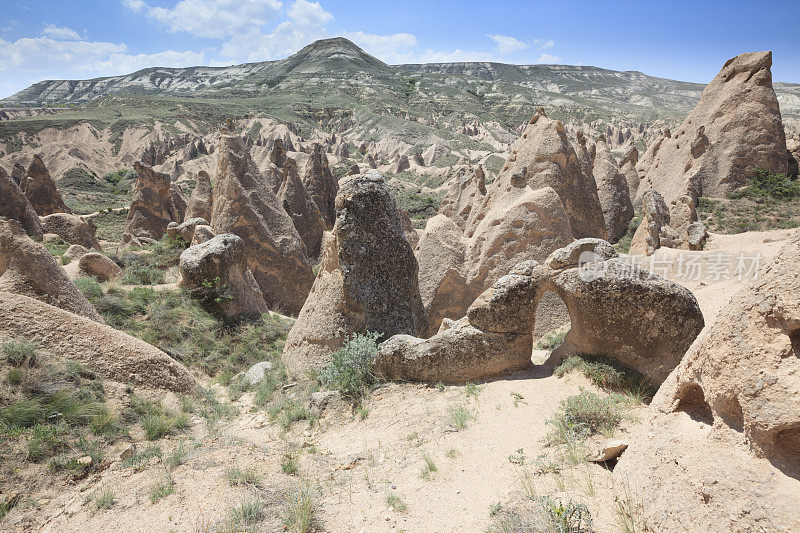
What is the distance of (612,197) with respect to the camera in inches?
717

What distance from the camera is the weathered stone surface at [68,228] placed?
52.3 ft

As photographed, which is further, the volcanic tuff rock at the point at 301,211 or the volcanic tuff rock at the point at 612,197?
the volcanic tuff rock at the point at 301,211

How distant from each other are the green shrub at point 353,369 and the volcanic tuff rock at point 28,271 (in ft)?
13.4

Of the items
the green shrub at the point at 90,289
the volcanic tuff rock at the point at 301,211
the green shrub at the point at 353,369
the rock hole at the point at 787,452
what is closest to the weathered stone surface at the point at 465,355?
the green shrub at the point at 353,369

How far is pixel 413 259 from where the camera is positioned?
22.7 feet

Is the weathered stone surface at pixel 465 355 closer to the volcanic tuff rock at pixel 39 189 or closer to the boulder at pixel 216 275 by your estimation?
the boulder at pixel 216 275

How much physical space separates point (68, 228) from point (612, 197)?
23.2 meters

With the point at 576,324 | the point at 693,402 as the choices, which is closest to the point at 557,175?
the point at 576,324

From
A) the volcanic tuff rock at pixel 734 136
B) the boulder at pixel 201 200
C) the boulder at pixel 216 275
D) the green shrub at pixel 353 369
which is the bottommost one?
the green shrub at pixel 353 369

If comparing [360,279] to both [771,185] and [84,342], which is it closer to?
[84,342]

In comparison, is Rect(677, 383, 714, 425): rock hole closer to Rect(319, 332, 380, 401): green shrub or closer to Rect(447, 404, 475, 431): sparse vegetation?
Rect(447, 404, 475, 431): sparse vegetation

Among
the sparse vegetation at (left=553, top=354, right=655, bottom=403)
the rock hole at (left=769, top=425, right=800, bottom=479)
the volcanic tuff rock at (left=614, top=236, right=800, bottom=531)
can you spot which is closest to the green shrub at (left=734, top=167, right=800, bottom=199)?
the sparse vegetation at (left=553, top=354, right=655, bottom=403)

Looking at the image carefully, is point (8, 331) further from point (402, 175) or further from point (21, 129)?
point (21, 129)

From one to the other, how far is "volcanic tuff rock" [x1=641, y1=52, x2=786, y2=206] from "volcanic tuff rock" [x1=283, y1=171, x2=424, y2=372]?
16453 mm
